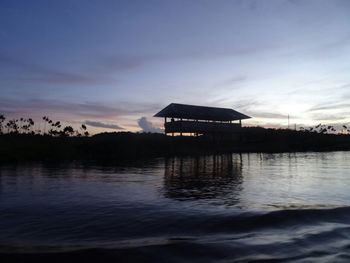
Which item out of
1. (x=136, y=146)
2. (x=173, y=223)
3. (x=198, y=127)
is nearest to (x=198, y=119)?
(x=198, y=127)

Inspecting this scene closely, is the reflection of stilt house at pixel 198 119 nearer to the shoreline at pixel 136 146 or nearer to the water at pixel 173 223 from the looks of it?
the shoreline at pixel 136 146

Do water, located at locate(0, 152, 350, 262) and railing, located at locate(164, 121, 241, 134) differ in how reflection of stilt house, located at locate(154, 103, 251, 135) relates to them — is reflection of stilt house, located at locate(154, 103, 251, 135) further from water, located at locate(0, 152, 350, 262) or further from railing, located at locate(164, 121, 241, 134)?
water, located at locate(0, 152, 350, 262)

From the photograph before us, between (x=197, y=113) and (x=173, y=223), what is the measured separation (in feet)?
130

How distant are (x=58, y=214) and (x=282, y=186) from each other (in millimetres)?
11280

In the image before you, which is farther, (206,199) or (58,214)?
(206,199)

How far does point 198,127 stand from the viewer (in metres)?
49.8

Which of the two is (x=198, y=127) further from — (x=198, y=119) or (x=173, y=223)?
(x=173, y=223)

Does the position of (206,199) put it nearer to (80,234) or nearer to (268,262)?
(80,234)

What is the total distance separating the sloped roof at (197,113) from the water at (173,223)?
29.5m

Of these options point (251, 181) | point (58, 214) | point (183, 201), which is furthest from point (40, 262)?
point (251, 181)

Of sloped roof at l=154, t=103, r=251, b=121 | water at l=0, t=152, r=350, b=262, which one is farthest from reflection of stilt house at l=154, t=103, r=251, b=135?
water at l=0, t=152, r=350, b=262

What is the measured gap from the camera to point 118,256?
6.77m

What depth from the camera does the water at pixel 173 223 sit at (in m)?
6.98

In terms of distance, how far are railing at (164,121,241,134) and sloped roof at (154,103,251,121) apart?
1002 mm
